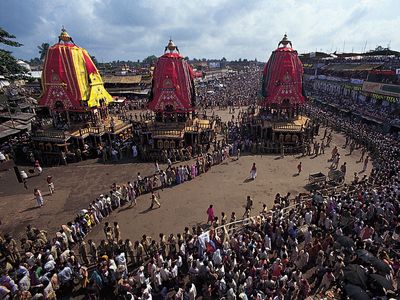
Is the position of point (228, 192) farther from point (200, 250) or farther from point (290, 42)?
point (290, 42)

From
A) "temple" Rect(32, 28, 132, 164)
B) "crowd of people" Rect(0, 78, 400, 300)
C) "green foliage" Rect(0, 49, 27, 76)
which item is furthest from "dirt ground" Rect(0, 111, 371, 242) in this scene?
"green foliage" Rect(0, 49, 27, 76)

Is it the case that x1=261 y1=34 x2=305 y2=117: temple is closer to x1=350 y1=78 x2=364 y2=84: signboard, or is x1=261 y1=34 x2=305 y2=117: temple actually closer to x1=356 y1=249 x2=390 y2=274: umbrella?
x1=350 y1=78 x2=364 y2=84: signboard

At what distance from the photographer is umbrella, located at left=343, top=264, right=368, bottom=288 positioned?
768 cm

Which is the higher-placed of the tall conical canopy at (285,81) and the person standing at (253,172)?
the tall conical canopy at (285,81)

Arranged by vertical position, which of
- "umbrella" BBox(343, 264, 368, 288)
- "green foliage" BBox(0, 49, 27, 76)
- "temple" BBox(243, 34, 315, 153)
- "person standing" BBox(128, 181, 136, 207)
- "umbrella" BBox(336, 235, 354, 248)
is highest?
"green foliage" BBox(0, 49, 27, 76)

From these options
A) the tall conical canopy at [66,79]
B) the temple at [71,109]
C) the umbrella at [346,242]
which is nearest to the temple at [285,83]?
the temple at [71,109]

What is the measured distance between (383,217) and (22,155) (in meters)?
25.2

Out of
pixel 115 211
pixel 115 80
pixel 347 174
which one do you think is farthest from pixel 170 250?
pixel 115 80

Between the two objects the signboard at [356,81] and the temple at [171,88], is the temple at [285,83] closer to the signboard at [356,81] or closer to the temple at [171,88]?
the temple at [171,88]

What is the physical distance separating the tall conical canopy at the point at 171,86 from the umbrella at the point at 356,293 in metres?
18.9

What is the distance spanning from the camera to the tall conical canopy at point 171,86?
23.8m

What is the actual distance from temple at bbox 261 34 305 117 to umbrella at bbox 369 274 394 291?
1957 cm

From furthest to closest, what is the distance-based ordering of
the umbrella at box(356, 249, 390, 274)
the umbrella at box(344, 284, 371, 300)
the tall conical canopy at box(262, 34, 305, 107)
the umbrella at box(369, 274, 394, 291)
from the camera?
the tall conical canopy at box(262, 34, 305, 107)
the umbrella at box(356, 249, 390, 274)
the umbrella at box(369, 274, 394, 291)
the umbrella at box(344, 284, 371, 300)

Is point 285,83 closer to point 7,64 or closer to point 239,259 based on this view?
point 239,259
